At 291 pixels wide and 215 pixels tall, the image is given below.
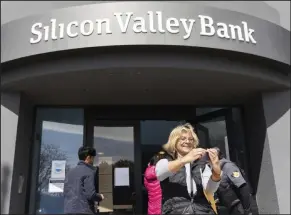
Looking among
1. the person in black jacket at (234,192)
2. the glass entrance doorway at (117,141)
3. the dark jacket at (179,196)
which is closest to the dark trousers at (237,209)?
the person in black jacket at (234,192)

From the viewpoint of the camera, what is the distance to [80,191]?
4391 millimetres

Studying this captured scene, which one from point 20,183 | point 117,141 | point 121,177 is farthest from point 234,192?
point 20,183

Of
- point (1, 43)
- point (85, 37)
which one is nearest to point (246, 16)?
point (85, 37)

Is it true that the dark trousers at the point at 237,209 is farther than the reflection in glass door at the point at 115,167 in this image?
No

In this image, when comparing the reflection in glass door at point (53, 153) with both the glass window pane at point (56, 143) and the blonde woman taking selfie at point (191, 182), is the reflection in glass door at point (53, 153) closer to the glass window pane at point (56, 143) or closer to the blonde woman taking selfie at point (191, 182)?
the glass window pane at point (56, 143)

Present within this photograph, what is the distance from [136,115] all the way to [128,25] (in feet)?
8.98

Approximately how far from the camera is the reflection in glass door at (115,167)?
24.2 feet

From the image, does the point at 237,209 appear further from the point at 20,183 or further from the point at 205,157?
the point at 20,183

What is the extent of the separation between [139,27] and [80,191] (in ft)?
8.68

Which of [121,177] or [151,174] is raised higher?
[121,177]

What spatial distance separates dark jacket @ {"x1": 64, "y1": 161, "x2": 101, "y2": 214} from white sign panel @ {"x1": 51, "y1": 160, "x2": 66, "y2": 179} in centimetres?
305

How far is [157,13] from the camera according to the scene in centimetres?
556

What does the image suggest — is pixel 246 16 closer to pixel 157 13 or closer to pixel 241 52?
pixel 241 52

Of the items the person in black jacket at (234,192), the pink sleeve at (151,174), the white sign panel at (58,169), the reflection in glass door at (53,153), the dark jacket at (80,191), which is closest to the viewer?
the pink sleeve at (151,174)
